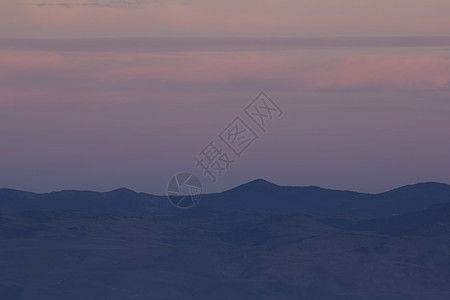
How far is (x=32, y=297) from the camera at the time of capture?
197 m

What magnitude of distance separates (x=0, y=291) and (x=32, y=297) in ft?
22.6

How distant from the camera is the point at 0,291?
651ft
